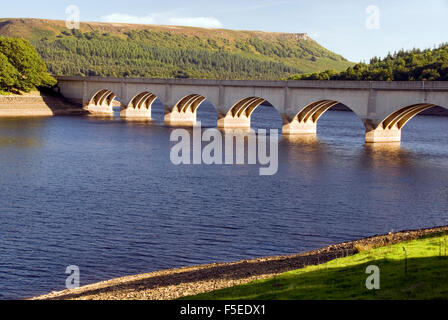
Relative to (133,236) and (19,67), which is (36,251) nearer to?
(133,236)

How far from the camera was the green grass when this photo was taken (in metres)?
17.8

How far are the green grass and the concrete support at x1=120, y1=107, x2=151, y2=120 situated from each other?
97.8 m

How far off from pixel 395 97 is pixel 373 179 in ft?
76.1

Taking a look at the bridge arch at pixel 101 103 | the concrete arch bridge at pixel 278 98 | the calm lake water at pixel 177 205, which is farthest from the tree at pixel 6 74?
the calm lake water at pixel 177 205

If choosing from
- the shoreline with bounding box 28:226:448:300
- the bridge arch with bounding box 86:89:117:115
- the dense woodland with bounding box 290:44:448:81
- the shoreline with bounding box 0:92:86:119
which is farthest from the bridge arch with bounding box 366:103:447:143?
the bridge arch with bounding box 86:89:117:115

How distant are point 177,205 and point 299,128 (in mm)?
50531

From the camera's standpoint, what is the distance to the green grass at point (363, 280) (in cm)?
1784

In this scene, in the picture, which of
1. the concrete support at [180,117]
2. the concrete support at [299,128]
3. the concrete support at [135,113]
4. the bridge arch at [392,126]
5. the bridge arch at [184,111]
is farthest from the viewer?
the concrete support at [135,113]

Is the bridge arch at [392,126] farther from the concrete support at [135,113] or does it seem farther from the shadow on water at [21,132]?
the concrete support at [135,113]

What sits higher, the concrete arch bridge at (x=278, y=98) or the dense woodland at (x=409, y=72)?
the dense woodland at (x=409, y=72)

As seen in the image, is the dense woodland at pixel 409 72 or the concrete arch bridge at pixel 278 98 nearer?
the concrete arch bridge at pixel 278 98

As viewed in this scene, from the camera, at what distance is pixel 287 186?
4975 centimetres

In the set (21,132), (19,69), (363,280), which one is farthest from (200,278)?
(19,69)

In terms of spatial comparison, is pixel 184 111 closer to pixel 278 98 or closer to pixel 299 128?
pixel 278 98
